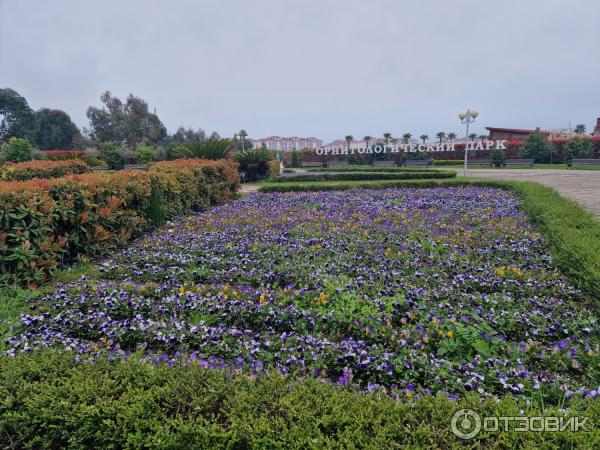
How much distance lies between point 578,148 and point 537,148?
2.61 meters

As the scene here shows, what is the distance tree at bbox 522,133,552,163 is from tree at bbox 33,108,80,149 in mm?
52695

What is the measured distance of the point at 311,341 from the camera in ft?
7.84

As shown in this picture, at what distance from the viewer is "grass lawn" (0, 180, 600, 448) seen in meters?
1.52

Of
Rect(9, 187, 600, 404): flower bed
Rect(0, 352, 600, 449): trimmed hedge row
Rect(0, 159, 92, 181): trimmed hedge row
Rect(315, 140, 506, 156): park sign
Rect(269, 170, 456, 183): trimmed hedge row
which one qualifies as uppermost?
Rect(315, 140, 506, 156): park sign

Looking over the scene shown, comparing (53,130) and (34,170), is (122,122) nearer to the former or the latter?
(53,130)

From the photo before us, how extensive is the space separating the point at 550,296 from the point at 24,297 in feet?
15.7

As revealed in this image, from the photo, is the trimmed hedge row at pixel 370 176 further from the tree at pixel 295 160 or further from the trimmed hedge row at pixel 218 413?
the tree at pixel 295 160

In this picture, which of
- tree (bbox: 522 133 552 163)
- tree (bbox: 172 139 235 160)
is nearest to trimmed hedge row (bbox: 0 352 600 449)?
tree (bbox: 172 139 235 160)

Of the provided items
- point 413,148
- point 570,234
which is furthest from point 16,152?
point 413,148

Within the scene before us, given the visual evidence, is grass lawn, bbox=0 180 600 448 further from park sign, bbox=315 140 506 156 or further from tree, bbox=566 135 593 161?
park sign, bbox=315 140 506 156

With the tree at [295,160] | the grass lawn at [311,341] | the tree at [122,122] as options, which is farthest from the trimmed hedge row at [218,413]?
the tree at [122,122]

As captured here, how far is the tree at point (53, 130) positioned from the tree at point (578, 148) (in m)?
55.4

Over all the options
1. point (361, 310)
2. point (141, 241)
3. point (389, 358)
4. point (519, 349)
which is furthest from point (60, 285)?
point (519, 349)

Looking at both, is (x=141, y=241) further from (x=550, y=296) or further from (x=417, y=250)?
(x=550, y=296)
